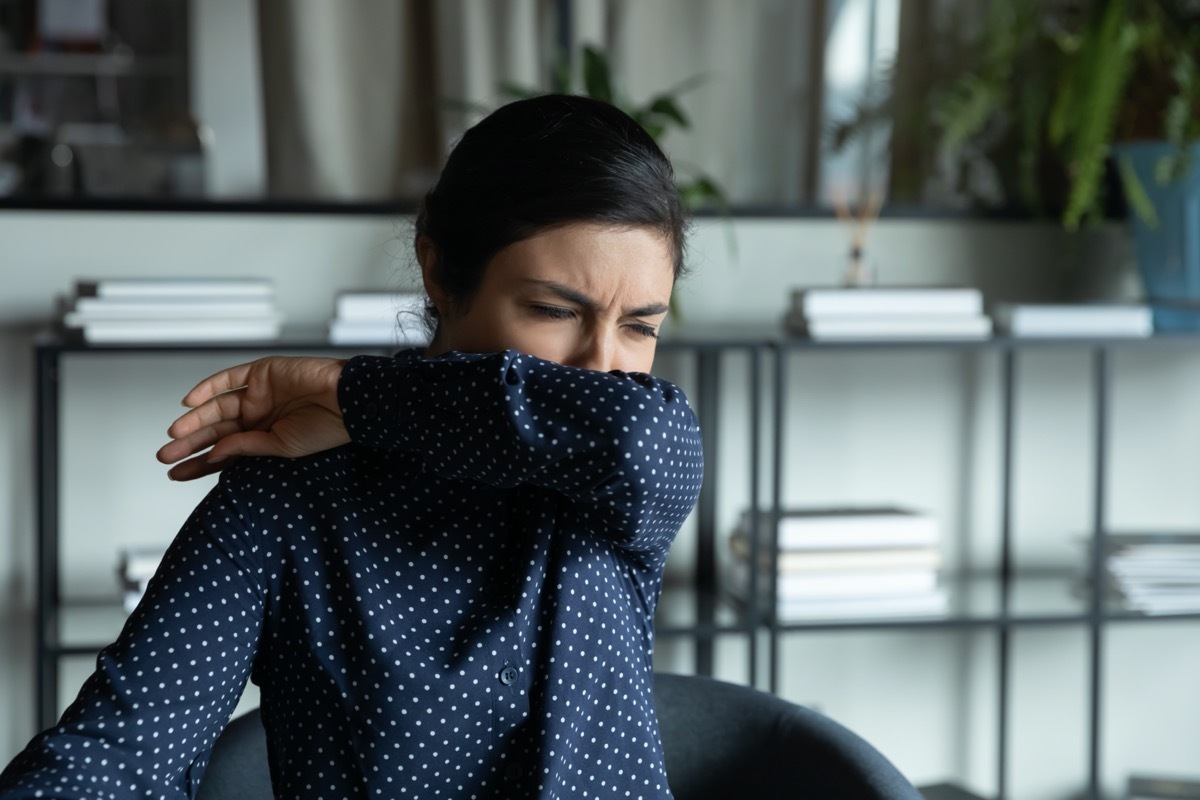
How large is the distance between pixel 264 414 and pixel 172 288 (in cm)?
89

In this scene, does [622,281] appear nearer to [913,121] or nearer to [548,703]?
[548,703]

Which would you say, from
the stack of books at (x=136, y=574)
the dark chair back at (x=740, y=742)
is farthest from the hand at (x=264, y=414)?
the stack of books at (x=136, y=574)

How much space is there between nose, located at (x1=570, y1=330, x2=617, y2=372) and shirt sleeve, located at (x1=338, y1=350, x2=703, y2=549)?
0.17 feet

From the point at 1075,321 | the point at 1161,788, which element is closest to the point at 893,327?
the point at 1075,321

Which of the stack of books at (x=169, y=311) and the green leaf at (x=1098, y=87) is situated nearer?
the stack of books at (x=169, y=311)

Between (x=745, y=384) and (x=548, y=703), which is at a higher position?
(x=745, y=384)

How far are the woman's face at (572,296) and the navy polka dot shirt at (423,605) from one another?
0.08 metres

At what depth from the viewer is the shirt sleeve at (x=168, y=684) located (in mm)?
915

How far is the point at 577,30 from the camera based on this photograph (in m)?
2.42

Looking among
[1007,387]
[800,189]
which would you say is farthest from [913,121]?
[1007,387]

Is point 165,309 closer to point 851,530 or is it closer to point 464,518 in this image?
point 464,518

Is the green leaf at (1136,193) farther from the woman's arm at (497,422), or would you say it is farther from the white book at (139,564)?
the white book at (139,564)

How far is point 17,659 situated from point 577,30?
1460mm

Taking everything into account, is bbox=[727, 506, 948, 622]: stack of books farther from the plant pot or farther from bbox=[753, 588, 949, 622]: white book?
the plant pot
